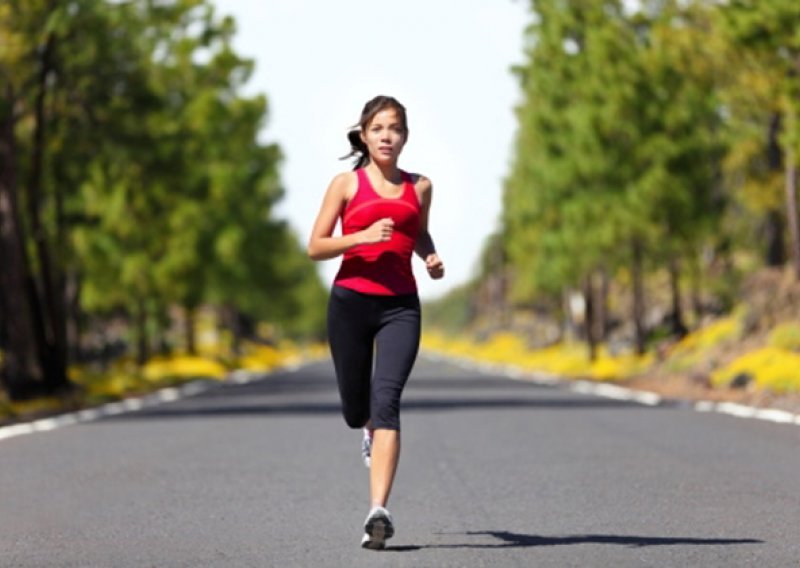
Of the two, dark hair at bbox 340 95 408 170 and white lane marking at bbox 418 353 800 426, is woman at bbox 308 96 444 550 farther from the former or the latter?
white lane marking at bbox 418 353 800 426

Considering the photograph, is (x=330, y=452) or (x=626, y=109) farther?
(x=626, y=109)

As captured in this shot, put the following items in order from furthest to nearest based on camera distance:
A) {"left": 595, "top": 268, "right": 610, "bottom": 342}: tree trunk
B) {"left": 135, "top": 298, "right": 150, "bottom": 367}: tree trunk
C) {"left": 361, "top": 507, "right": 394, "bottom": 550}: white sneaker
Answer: {"left": 595, "top": 268, "right": 610, "bottom": 342}: tree trunk → {"left": 135, "top": 298, "right": 150, "bottom": 367}: tree trunk → {"left": 361, "top": 507, "right": 394, "bottom": 550}: white sneaker

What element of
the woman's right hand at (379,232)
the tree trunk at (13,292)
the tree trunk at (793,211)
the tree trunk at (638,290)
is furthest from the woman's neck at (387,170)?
the tree trunk at (638,290)

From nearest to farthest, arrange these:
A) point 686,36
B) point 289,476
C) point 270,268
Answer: point 289,476 → point 686,36 → point 270,268

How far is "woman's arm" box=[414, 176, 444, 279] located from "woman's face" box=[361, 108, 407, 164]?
0.23m

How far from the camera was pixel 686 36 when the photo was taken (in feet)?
115

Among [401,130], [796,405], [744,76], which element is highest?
[744,76]

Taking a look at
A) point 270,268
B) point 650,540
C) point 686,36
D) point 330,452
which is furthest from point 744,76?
point 270,268

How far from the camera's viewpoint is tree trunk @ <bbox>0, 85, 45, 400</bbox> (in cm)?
2778

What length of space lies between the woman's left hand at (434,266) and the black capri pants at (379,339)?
5.7 inches

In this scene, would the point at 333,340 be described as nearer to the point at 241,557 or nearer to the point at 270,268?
the point at 241,557

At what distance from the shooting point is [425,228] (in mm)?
8406

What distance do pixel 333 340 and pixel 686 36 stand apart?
1104 inches

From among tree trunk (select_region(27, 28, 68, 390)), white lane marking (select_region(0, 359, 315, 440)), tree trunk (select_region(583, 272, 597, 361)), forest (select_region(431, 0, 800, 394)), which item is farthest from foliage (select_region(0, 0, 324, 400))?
tree trunk (select_region(583, 272, 597, 361))
